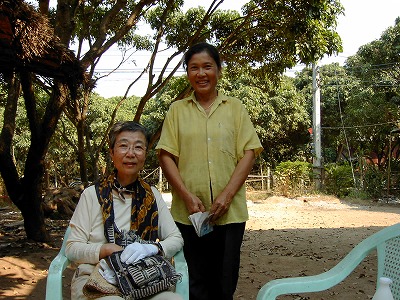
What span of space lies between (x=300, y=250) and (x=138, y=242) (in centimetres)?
514

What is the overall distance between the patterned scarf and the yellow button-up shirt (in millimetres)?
230

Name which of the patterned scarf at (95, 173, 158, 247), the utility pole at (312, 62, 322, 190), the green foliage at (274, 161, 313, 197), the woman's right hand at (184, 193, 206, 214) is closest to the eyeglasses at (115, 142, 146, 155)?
the patterned scarf at (95, 173, 158, 247)

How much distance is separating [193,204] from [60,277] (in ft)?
2.35

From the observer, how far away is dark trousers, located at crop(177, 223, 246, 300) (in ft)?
7.73

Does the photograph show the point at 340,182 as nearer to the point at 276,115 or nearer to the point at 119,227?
the point at 276,115

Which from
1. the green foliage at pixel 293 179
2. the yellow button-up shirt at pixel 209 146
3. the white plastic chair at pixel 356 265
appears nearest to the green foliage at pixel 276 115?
the green foliage at pixel 293 179

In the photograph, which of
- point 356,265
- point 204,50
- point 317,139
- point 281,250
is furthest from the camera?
point 317,139

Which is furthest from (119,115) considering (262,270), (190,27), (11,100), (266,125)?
(262,270)

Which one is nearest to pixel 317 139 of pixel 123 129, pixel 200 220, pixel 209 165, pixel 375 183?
pixel 375 183

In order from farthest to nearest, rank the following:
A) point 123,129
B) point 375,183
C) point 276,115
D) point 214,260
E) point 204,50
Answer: point 276,115 < point 375,183 < point 214,260 < point 204,50 < point 123,129

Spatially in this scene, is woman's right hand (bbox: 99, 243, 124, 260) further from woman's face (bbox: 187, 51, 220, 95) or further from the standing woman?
woman's face (bbox: 187, 51, 220, 95)

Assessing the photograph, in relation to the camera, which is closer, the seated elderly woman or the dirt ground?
the seated elderly woman

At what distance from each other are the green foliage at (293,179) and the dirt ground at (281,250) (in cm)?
337

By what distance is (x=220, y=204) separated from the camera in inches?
89.1
